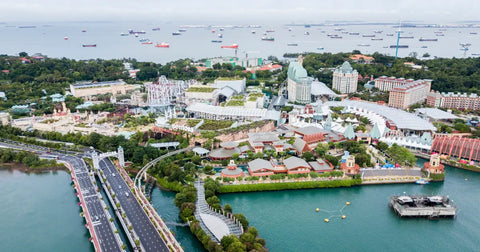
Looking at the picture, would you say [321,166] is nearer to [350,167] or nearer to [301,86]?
[350,167]

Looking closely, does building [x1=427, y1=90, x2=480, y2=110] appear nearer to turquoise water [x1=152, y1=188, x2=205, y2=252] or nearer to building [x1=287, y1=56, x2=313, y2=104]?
building [x1=287, y1=56, x2=313, y2=104]

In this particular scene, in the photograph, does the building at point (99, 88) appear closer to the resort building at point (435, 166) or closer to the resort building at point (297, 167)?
the resort building at point (297, 167)

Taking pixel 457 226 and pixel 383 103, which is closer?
pixel 457 226

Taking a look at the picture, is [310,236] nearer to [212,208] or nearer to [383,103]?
[212,208]

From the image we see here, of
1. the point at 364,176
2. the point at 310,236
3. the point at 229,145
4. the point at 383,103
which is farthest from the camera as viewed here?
the point at 383,103

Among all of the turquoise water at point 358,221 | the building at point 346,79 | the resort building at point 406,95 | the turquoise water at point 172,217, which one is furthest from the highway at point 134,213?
the building at point 346,79

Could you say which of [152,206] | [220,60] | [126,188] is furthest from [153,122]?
[220,60]
